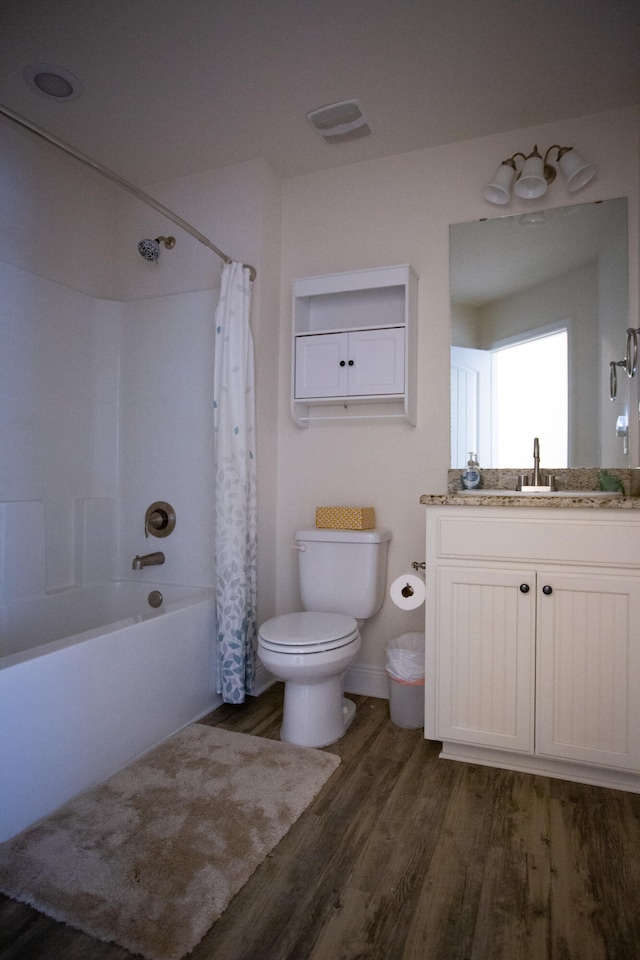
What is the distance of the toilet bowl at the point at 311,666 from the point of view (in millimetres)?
1900

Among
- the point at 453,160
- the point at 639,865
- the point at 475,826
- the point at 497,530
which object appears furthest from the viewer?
the point at 453,160

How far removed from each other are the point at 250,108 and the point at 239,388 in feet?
3.66

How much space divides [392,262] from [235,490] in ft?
4.19

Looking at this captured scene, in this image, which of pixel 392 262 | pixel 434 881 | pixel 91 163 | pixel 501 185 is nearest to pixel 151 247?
pixel 91 163

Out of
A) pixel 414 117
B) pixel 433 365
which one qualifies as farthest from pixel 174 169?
pixel 433 365

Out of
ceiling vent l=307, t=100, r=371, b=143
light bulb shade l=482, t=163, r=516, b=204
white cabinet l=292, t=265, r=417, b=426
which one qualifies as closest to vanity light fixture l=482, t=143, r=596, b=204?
light bulb shade l=482, t=163, r=516, b=204

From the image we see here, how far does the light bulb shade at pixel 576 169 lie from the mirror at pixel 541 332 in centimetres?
10

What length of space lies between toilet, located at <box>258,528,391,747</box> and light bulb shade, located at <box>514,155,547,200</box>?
152 centimetres

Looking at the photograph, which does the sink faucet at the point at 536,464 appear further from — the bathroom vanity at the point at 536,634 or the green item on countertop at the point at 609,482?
the bathroom vanity at the point at 536,634

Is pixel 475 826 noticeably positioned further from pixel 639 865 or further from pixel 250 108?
pixel 250 108

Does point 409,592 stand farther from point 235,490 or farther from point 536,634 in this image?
point 235,490

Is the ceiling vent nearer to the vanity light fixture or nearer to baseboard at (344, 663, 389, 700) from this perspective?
the vanity light fixture

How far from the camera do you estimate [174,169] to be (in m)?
2.70

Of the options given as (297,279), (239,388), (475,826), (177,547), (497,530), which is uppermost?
(297,279)
